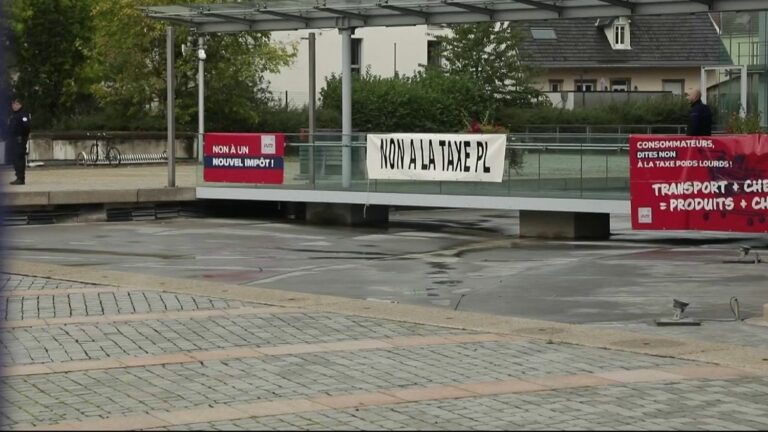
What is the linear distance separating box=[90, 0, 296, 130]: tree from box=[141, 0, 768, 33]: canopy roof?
16668 millimetres

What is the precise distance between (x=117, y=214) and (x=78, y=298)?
1390cm

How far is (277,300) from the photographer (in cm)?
1462

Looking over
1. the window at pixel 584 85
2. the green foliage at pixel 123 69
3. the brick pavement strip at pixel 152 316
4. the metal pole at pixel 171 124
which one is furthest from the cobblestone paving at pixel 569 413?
the window at pixel 584 85

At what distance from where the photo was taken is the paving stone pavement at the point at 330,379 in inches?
342

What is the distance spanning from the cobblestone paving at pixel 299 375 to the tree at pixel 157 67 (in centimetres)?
3709

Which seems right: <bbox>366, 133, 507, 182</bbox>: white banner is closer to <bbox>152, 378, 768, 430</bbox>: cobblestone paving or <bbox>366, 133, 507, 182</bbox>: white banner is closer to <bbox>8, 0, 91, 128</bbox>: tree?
<bbox>152, 378, 768, 430</bbox>: cobblestone paving

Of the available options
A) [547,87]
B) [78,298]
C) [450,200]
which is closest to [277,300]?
[78,298]

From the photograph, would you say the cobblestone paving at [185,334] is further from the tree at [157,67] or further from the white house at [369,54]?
the white house at [369,54]

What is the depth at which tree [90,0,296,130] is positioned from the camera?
159 feet

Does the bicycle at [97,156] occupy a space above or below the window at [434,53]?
below

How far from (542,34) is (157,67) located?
2979 cm

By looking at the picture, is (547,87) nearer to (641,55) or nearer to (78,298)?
(641,55)

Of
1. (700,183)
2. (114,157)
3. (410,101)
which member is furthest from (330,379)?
(410,101)

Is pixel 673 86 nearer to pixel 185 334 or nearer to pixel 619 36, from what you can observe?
pixel 619 36
